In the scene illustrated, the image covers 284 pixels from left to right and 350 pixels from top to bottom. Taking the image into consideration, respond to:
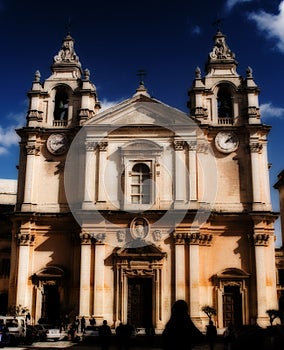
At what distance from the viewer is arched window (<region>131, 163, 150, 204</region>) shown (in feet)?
106

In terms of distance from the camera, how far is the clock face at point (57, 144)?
112ft

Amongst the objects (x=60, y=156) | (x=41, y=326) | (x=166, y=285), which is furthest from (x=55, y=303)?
(x=60, y=156)

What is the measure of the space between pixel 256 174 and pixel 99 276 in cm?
1163

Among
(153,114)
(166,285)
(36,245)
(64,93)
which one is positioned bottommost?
(166,285)

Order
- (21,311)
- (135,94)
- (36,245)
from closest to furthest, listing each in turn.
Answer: (21,311) → (36,245) → (135,94)

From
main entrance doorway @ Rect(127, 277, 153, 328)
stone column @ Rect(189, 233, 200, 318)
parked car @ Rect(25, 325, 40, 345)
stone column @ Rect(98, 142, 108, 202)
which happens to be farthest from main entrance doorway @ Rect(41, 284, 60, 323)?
stone column @ Rect(189, 233, 200, 318)

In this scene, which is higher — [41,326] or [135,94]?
[135,94]

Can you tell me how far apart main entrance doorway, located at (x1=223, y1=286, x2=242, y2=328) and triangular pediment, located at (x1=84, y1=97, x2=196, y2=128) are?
10685mm

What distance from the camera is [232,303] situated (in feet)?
102

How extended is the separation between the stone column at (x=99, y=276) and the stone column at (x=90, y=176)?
229 cm

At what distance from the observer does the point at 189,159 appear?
32438 mm

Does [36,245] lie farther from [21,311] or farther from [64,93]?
[64,93]

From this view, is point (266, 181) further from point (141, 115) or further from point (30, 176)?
point (30, 176)

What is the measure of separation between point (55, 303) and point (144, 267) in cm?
602
